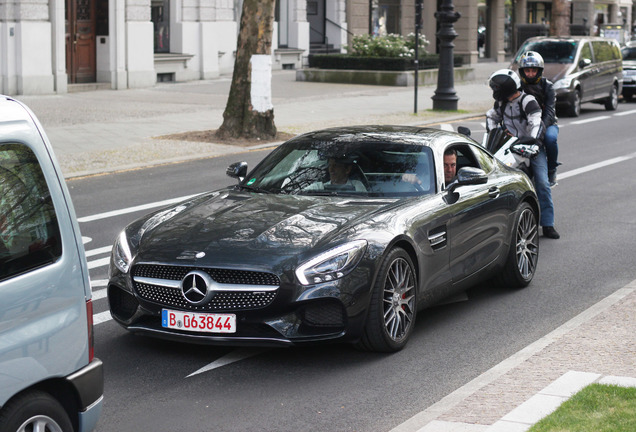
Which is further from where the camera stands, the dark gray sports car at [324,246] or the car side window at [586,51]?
the car side window at [586,51]

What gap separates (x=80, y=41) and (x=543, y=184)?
21.6 m

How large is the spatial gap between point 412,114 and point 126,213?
1356 cm

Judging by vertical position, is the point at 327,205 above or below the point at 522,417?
above

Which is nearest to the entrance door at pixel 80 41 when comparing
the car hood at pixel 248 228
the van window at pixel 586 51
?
the van window at pixel 586 51

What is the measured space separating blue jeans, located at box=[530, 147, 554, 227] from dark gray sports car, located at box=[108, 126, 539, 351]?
246 centimetres

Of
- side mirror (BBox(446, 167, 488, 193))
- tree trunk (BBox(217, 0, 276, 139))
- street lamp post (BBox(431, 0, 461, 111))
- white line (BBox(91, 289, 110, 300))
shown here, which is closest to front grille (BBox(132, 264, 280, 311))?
side mirror (BBox(446, 167, 488, 193))

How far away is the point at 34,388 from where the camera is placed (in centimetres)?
440

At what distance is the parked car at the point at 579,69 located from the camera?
2616cm

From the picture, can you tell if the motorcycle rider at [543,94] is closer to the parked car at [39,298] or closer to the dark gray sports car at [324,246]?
the dark gray sports car at [324,246]

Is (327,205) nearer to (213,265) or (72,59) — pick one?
(213,265)

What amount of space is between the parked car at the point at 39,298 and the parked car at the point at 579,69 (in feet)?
73.4

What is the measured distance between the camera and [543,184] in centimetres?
1105

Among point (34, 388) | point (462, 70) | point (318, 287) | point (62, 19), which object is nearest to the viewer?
point (34, 388)

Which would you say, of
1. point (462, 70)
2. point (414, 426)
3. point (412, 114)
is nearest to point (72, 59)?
point (412, 114)
